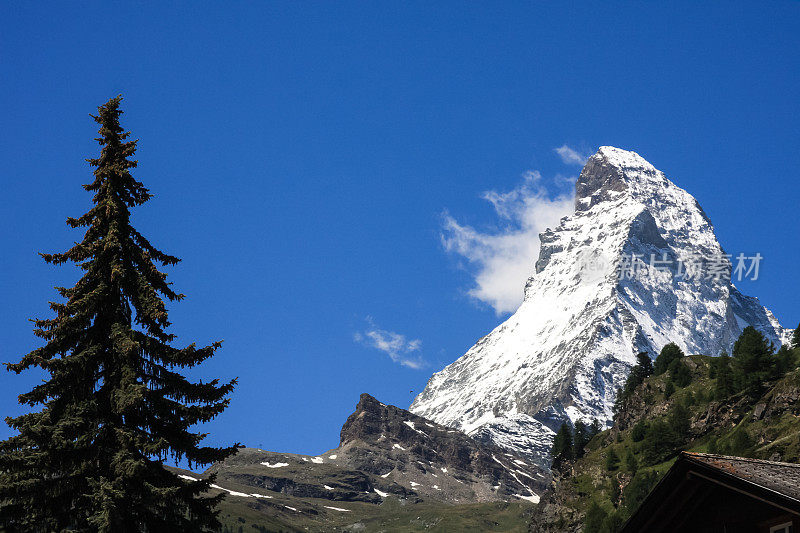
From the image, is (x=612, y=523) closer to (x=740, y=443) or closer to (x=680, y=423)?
(x=680, y=423)

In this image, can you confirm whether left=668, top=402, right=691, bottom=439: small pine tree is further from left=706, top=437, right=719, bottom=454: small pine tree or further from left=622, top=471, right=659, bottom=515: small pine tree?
left=706, top=437, right=719, bottom=454: small pine tree

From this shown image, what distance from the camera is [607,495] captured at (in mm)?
197125

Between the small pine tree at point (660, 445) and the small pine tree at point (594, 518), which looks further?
the small pine tree at point (660, 445)

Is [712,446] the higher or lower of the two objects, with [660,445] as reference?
lower

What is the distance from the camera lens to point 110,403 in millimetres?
26422

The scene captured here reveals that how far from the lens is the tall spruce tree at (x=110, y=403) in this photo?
24562 mm

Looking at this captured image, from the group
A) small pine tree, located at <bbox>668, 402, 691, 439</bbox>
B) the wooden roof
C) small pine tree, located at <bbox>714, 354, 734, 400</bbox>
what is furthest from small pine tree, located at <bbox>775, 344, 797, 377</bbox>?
the wooden roof

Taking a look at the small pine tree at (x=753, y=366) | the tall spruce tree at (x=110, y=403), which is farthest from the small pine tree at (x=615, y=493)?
the tall spruce tree at (x=110, y=403)

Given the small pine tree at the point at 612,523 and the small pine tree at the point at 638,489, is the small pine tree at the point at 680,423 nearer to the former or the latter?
the small pine tree at the point at 638,489

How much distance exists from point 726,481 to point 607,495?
7403 inches

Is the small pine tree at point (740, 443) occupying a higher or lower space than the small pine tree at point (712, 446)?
lower

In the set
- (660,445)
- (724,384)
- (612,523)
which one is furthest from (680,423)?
(612,523)

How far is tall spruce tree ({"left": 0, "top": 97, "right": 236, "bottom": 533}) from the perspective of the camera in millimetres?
24562

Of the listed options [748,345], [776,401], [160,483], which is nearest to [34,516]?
[160,483]
